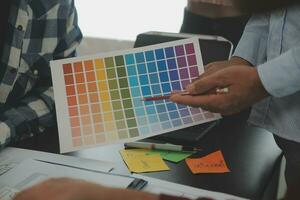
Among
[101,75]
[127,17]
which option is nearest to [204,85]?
[101,75]

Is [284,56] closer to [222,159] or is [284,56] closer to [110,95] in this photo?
[222,159]

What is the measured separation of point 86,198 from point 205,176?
0.27 meters

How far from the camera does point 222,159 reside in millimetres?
816

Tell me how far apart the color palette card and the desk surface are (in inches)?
2.3

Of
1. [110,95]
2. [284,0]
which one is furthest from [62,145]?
[284,0]

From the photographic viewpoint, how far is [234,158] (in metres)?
0.82

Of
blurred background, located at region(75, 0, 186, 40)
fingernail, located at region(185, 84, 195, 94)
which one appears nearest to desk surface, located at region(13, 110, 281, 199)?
fingernail, located at region(185, 84, 195, 94)

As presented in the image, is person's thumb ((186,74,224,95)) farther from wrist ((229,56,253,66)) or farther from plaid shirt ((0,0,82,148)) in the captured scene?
plaid shirt ((0,0,82,148))

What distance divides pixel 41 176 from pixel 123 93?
9.0 inches

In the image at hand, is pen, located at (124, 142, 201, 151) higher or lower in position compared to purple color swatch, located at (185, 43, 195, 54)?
lower

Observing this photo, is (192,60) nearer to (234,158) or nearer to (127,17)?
(234,158)

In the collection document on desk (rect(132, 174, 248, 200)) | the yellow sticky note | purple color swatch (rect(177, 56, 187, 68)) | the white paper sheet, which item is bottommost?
document on desk (rect(132, 174, 248, 200))

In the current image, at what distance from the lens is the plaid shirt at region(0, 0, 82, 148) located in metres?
0.91

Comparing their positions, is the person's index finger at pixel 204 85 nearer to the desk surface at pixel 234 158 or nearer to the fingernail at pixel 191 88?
the fingernail at pixel 191 88
